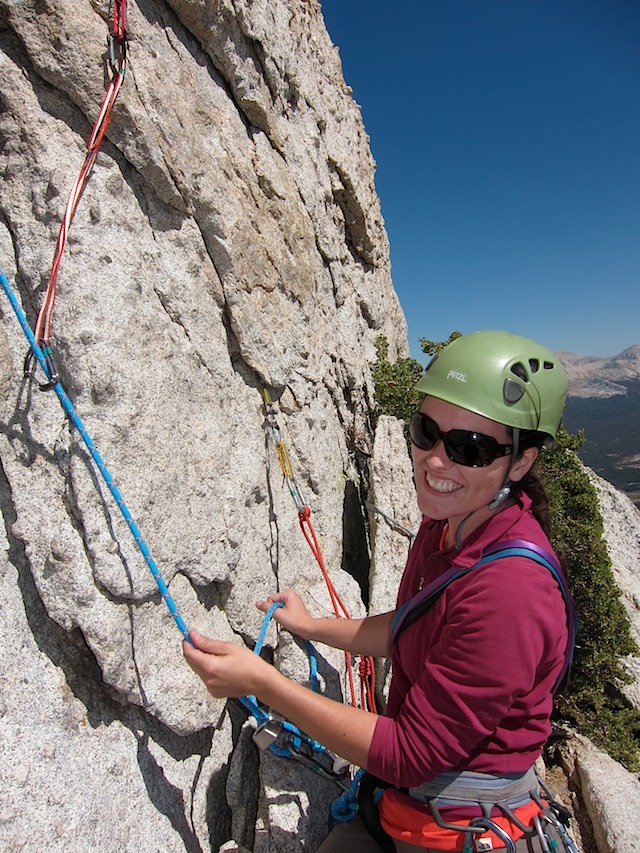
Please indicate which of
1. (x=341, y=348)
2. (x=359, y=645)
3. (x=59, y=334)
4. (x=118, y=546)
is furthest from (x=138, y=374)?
(x=341, y=348)

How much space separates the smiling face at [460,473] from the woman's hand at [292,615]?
2.06 m

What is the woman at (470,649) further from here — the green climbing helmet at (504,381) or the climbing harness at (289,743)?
the climbing harness at (289,743)

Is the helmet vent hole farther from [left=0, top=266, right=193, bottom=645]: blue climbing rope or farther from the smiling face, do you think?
[left=0, top=266, right=193, bottom=645]: blue climbing rope

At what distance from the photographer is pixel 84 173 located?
4.48 meters

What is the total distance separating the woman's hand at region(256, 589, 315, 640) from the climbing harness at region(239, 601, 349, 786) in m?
0.05

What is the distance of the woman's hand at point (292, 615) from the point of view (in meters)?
4.79

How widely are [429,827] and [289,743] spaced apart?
165cm

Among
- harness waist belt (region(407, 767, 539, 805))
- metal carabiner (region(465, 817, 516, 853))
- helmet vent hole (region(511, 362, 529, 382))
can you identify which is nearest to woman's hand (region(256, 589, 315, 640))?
harness waist belt (region(407, 767, 539, 805))

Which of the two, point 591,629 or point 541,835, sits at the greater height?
point 541,835

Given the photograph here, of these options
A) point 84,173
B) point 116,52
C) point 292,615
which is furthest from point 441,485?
point 116,52

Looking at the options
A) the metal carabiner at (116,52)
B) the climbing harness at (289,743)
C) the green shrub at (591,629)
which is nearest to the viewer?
the climbing harness at (289,743)

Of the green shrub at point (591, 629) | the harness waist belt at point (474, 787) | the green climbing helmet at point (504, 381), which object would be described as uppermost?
the green climbing helmet at point (504, 381)

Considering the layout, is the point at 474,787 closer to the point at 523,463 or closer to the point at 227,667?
the point at 227,667

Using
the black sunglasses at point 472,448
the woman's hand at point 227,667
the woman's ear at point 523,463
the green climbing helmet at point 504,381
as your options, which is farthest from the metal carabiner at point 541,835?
the green climbing helmet at point 504,381
